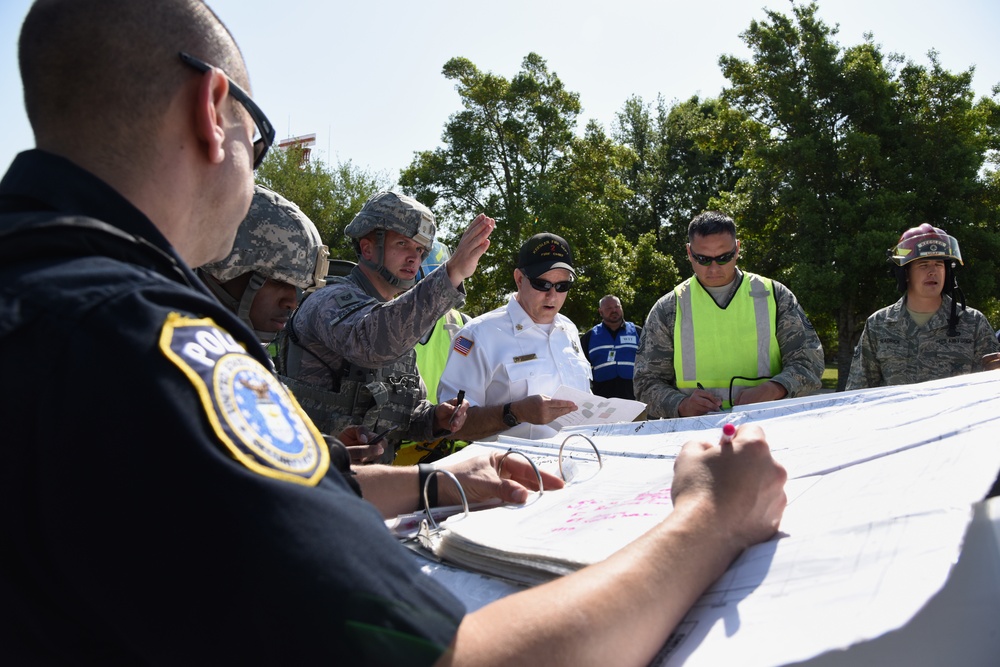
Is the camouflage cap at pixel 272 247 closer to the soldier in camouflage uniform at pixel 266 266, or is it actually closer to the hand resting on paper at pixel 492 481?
the soldier in camouflage uniform at pixel 266 266

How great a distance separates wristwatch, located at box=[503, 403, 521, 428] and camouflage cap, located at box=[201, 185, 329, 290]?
1202mm

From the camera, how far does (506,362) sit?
4.02m

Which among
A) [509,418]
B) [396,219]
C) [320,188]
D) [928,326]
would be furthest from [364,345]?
[320,188]

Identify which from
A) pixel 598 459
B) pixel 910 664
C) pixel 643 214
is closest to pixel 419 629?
pixel 910 664

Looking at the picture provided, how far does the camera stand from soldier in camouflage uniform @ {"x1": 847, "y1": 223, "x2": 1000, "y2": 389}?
15.6 feet

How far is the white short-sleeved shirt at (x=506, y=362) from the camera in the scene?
4.02 m

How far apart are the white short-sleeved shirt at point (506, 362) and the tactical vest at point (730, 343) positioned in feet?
2.07

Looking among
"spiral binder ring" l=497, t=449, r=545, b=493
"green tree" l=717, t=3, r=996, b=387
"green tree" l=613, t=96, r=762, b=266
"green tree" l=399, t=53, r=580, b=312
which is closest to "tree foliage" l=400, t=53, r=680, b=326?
"green tree" l=399, t=53, r=580, b=312

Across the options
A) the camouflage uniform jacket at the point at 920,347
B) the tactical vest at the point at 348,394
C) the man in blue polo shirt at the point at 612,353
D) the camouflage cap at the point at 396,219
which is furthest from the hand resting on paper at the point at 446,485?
the man in blue polo shirt at the point at 612,353

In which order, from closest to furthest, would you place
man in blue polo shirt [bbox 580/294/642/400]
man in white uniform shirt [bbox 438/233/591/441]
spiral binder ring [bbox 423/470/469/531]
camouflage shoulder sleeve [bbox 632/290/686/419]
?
spiral binder ring [bbox 423/470/469/531] → man in white uniform shirt [bbox 438/233/591/441] → camouflage shoulder sleeve [bbox 632/290/686/419] → man in blue polo shirt [bbox 580/294/642/400]

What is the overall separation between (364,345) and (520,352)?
121 cm

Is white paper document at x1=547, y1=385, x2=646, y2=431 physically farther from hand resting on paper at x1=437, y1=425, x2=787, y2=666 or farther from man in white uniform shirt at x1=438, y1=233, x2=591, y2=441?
hand resting on paper at x1=437, y1=425, x2=787, y2=666

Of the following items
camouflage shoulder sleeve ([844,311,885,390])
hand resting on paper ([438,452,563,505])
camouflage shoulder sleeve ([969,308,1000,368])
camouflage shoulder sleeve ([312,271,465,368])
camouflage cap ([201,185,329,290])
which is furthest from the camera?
camouflage shoulder sleeve ([844,311,885,390])

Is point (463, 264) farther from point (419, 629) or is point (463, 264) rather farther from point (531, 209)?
point (531, 209)
